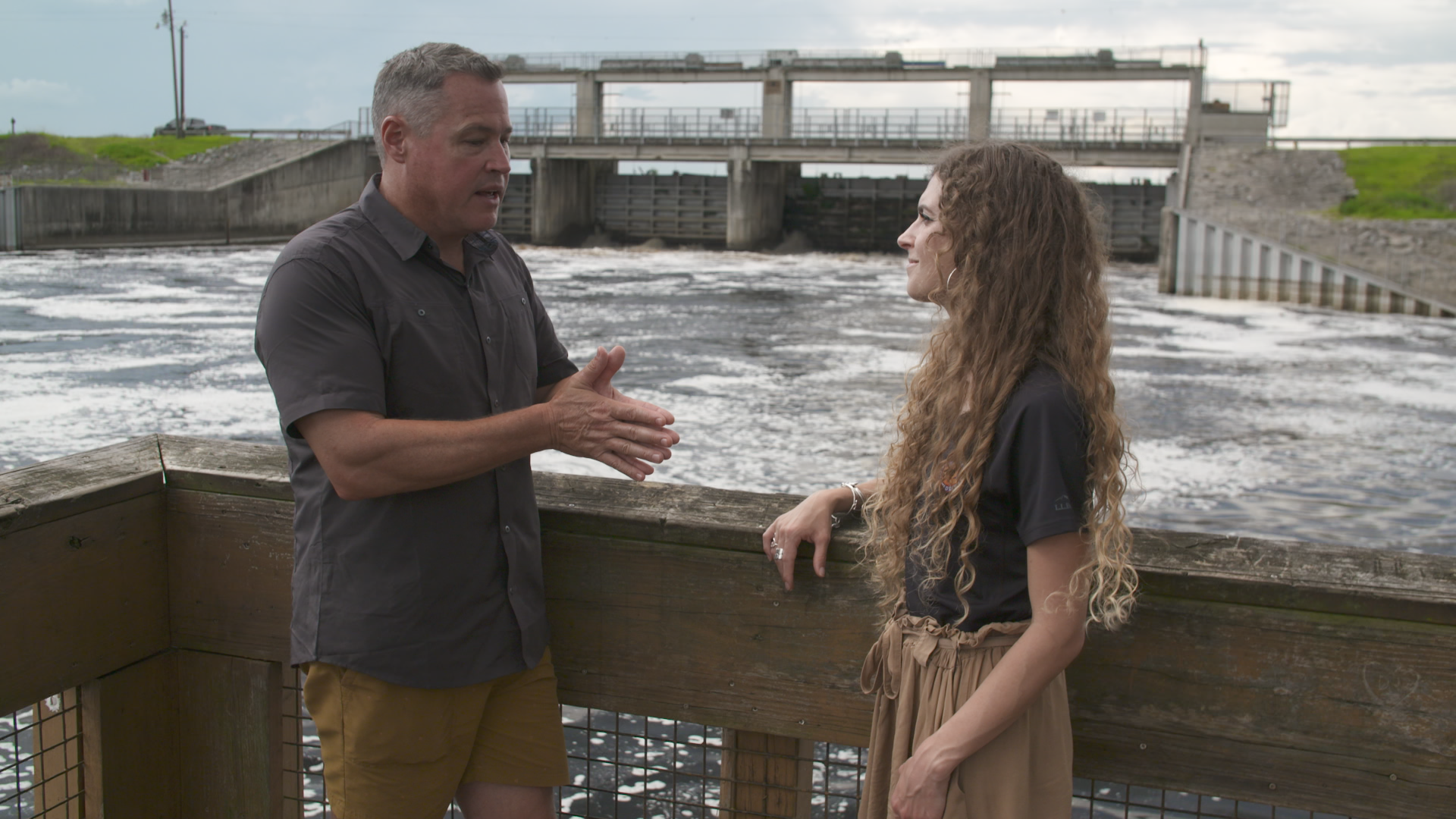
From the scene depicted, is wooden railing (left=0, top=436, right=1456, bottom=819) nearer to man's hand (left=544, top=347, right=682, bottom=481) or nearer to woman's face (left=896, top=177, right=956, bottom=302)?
man's hand (left=544, top=347, right=682, bottom=481)

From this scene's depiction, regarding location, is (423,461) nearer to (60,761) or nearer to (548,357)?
(548,357)

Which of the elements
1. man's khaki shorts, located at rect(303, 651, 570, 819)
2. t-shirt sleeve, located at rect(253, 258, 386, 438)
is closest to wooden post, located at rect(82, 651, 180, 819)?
man's khaki shorts, located at rect(303, 651, 570, 819)

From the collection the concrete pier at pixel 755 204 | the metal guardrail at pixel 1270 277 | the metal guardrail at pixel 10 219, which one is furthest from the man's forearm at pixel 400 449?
the concrete pier at pixel 755 204

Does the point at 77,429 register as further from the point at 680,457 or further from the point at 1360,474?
the point at 1360,474

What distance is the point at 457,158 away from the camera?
6.94 feet

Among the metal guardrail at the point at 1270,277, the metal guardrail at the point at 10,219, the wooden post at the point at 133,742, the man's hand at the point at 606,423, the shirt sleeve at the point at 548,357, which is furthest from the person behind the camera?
the metal guardrail at the point at 10,219

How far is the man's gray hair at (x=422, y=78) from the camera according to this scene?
2.08 m

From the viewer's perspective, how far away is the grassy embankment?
44875mm

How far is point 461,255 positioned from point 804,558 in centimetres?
79

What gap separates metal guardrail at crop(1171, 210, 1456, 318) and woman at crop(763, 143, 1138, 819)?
2570 cm

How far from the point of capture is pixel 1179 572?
1925mm

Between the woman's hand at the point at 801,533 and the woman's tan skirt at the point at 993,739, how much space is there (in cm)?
19

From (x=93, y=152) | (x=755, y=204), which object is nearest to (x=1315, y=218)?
(x=755, y=204)

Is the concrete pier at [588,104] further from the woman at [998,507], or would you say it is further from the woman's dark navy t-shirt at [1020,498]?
the woman's dark navy t-shirt at [1020,498]
